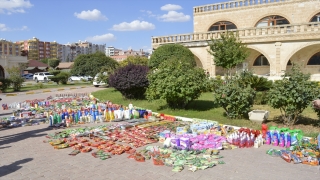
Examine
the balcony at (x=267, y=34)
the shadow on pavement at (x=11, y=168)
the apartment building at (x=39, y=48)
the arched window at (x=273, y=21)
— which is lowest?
the shadow on pavement at (x=11, y=168)

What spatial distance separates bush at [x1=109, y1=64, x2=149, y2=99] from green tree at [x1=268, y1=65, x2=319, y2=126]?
796 cm

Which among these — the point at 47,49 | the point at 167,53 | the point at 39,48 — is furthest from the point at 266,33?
the point at 47,49

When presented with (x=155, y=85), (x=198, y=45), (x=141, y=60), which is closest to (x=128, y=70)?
(x=155, y=85)

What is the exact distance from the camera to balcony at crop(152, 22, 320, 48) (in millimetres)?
18516

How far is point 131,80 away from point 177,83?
15.0ft

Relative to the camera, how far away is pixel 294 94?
8.29m

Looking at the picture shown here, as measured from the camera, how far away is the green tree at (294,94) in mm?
8262

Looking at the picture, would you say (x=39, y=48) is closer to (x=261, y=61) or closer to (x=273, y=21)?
(x=261, y=61)

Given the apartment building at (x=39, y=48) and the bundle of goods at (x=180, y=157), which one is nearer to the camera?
the bundle of goods at (x=180, y=157)

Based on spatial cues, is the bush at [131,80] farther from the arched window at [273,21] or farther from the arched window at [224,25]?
the arched window at [273,21]

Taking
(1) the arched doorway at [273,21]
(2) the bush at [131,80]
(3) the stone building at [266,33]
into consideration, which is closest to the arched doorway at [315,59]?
(3) the stone building at [266,33]

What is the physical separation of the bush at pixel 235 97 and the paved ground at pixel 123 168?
2694mm

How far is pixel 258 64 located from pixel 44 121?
18934 millimetres

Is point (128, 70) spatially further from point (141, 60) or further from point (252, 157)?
point (141, 60)
